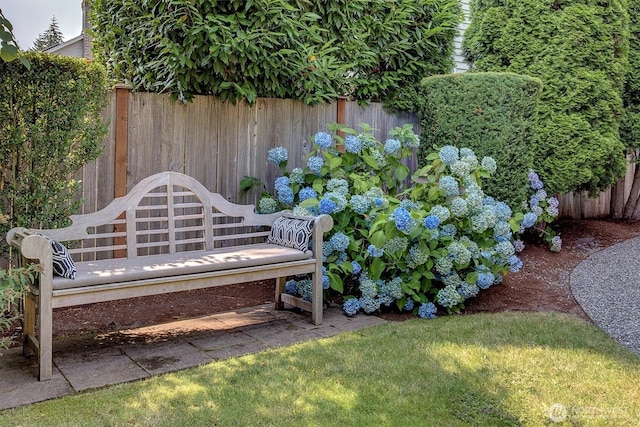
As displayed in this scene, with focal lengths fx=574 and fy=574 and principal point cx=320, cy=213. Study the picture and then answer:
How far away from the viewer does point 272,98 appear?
17.8 feet

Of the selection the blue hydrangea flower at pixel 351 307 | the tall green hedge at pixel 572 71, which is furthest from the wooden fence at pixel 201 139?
the tall green hedge at pixel 572 71

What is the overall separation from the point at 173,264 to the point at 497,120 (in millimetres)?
3473

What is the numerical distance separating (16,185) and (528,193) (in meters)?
4.97

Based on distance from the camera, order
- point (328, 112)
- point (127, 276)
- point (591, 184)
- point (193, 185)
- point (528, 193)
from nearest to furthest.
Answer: point (127, 276) → point (193, 185) → point (328, 112) → point (528, 193) → point (591, 184)

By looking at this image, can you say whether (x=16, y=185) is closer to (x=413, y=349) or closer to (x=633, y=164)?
(x=413, y=349)

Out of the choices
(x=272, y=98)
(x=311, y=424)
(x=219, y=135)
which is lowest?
(x=311, y=424)

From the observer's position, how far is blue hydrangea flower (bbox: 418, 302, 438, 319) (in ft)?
14.0

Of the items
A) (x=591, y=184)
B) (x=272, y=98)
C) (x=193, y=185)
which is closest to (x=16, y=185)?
(x=193, y=185)

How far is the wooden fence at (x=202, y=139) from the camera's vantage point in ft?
15.1

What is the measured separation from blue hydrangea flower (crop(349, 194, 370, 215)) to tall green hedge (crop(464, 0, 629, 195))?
2998 millimetres

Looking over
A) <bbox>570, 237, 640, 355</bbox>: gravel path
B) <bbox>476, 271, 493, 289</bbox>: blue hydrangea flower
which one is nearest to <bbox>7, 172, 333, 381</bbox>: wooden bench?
<bbox>476, 271, 493, 289</bbox>: blue hydrangea flower

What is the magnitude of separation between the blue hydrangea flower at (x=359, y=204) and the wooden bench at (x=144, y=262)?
0.39 m

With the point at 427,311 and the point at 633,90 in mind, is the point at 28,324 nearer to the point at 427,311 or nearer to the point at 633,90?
the point at 427,311

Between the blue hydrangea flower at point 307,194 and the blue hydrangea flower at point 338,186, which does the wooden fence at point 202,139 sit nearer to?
the blue hydrangea flower at point 307,194
